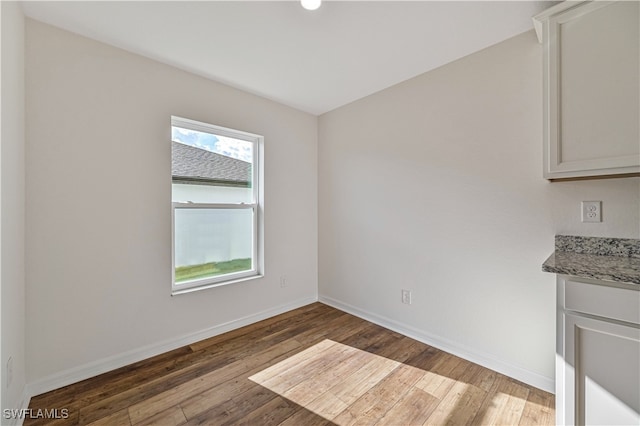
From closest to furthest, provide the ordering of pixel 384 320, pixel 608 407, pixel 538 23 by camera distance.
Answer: pixel 608 407 < pixel 538 23 < pixel 384 320

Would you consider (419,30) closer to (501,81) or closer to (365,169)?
(501,81)

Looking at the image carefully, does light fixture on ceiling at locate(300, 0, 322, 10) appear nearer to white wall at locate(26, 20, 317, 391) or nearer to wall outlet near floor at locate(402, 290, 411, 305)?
white wall at locate(26, 20, 317, 391)

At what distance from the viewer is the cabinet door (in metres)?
1.06

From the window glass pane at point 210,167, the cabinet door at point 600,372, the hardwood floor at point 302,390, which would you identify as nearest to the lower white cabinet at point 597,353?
the cabinet door at point 600,372

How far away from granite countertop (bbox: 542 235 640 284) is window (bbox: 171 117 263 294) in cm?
250

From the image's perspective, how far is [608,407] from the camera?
111cm

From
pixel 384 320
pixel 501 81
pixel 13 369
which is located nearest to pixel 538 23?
pixel 501 81

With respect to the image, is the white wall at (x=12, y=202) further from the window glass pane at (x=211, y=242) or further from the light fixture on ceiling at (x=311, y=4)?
the light fixture on ceiling at (x=311, y=4)

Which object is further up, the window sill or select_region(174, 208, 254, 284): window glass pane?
select_region(174, 208, 254, 284): window glass pane

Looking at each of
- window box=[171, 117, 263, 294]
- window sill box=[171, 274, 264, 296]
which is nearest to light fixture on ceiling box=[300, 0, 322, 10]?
window box=[171, 117, 263, 294]

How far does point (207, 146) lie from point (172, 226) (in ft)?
2.73

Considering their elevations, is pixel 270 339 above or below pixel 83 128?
below

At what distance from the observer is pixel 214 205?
8.57 ft

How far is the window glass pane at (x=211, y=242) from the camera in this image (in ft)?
7.96
